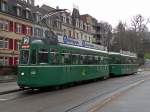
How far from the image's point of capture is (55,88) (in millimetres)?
23531

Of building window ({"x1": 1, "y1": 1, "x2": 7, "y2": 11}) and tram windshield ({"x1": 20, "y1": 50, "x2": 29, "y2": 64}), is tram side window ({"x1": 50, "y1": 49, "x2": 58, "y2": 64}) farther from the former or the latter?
building window ({"x1": 1, "y1": 1, "x2": 7, "y2": 11})

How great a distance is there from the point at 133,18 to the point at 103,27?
14848 mm

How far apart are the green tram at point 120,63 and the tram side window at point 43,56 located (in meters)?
19.5

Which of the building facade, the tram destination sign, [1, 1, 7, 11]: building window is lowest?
the tram destination sign

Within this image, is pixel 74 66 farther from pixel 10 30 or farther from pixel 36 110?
pixel 10 30

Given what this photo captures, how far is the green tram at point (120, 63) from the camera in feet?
138

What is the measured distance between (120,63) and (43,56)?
2479cm

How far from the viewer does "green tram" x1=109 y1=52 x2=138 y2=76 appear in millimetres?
42059

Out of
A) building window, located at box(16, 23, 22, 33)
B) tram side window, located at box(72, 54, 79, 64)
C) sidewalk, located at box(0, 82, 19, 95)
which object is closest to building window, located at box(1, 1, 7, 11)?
building window, located at box(16, 23, 22, 33)

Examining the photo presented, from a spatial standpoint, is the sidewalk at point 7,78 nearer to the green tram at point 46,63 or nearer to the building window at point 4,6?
the green tram at point 46,63

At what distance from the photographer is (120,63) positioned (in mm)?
45156

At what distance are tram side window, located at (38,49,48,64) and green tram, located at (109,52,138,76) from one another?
19509mm

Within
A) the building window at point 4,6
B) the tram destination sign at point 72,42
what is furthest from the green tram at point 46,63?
the building window at point 4,6

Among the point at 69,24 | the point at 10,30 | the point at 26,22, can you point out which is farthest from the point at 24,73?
the point at 69,24
